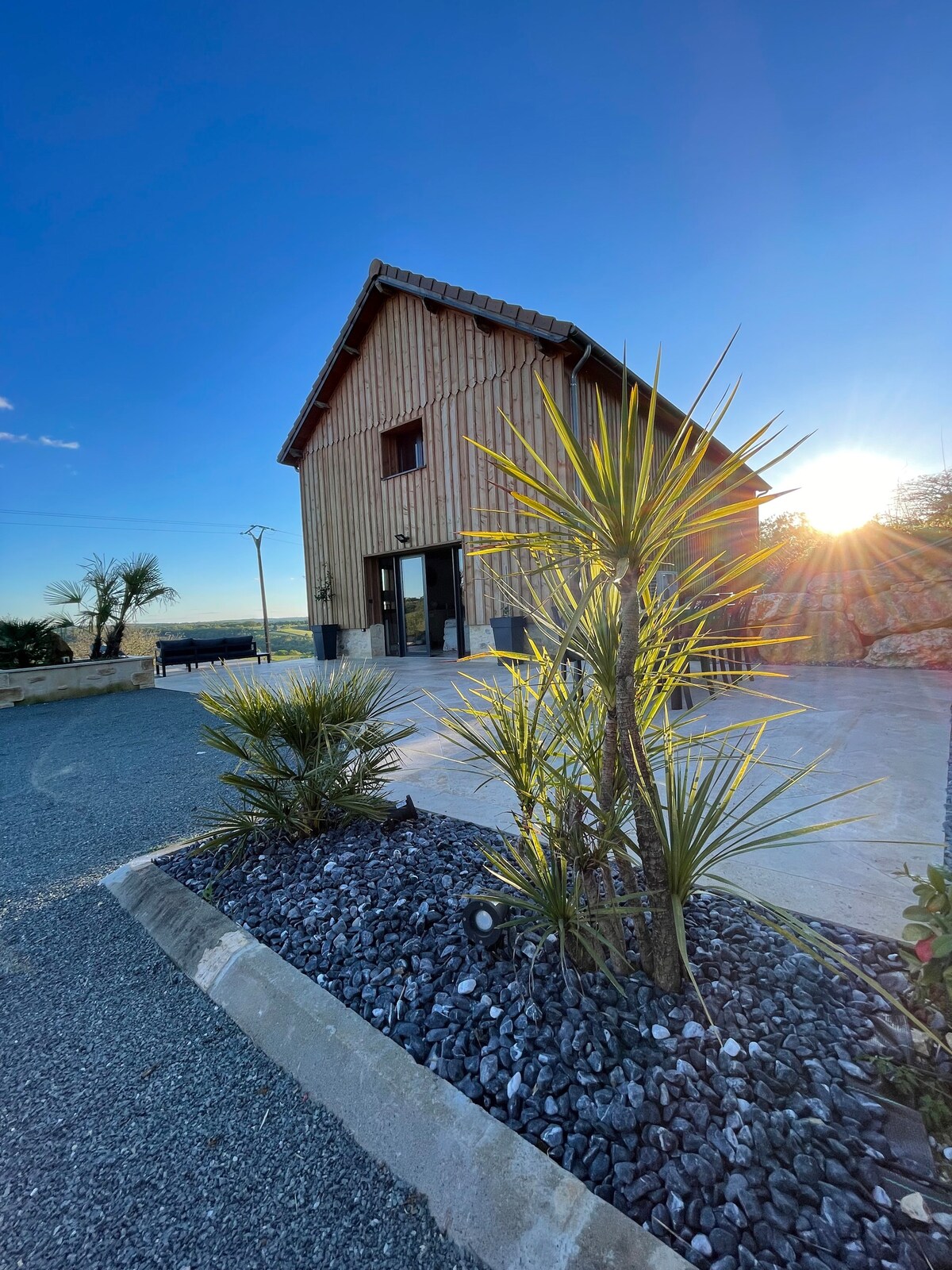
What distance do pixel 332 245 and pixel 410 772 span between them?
891 centimetres

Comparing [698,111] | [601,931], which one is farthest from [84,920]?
[698,111]

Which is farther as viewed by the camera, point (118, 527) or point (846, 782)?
point (118, 527)

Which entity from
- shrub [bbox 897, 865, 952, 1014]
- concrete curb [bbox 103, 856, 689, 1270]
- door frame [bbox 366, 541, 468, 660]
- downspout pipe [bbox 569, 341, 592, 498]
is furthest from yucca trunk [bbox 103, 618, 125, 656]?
shrub [bbox 897, 865, 952, 1014]

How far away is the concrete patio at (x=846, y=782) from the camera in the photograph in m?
1.68

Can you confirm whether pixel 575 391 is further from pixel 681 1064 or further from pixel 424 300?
pixel 681 1064

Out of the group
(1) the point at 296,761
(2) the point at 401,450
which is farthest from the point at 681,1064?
(2) the point at 401,450

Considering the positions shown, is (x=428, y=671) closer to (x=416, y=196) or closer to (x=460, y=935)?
(x=460, y=935)

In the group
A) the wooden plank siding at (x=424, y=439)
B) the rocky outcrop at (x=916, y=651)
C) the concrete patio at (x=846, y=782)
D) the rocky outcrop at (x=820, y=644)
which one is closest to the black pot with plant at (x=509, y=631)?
the wooden plank siding at (x=424, y=439)

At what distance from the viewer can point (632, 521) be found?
38.2 inches

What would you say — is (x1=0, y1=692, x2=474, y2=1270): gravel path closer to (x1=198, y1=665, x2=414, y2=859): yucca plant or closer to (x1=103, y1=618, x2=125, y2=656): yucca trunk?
(x1=198, y1=665, x2=414, y2=859): yucca plant

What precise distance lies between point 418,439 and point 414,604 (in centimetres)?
322

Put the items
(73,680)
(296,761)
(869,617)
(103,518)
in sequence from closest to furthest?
(296,761) < (869,617) < (73,680) < (103,518)

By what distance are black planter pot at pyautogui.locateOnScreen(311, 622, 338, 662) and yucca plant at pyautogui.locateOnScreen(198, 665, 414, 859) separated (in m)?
8.96

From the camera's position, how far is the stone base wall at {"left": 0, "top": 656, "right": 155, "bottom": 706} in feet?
25.0
